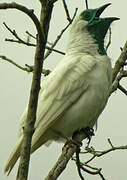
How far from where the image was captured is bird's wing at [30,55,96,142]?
4598 mm

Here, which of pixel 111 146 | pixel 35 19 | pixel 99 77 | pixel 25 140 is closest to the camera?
pixel 35 19

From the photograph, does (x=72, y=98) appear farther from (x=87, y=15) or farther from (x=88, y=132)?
(x=87, y=15)

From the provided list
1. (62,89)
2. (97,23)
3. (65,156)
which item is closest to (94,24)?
(97,23)

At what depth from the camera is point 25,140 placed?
2883mm

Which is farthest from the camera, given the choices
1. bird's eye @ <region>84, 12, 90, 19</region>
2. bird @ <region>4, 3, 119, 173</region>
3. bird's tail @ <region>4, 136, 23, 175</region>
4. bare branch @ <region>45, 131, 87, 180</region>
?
bird's eye @ <region>84, 12, 90, 19</region>

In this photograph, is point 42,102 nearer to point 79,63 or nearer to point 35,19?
point 79,63

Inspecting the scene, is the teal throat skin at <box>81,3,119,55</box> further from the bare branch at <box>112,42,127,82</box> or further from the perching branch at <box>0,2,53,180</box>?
the perching branch at <box>0,2,53,180</box>

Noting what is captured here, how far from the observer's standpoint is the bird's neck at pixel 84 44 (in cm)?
511

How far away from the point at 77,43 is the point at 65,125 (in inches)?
42.2

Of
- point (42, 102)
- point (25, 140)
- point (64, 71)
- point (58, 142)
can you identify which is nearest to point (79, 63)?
point (64, 71)

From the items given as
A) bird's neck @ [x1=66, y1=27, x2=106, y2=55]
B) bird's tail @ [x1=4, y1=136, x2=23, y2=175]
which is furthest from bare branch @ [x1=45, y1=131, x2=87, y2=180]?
bird's neck @ [x1=66, y1=27, x2=106, y2=55]

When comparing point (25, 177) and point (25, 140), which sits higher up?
point (25, 140)

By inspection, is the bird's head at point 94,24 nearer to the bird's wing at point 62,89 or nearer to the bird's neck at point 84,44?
the bird's neck at point 84,44

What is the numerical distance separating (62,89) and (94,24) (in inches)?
41.1
